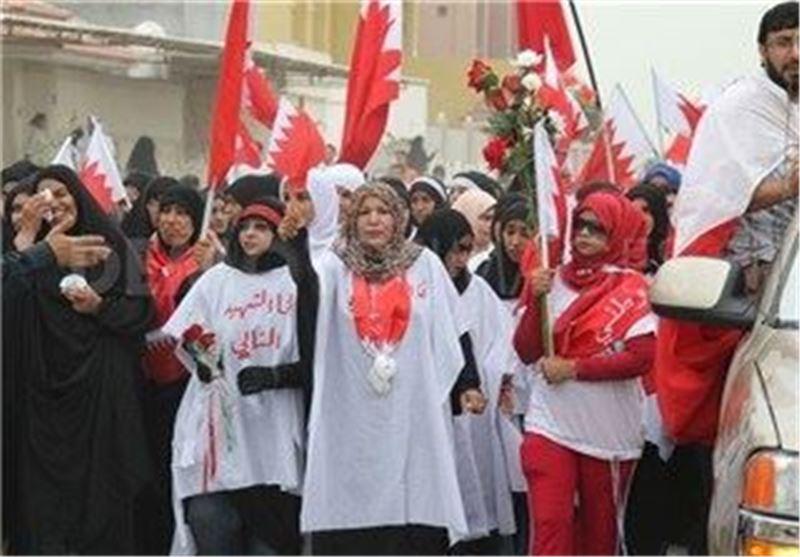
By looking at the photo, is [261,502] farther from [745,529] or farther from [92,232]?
[745,529]

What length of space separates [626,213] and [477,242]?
2356 millimetres

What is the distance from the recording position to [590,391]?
6.53 m

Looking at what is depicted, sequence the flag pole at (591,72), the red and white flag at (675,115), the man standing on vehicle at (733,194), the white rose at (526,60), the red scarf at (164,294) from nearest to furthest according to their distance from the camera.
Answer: the man standing on vehicle at (733,194) < the red scarf at (164,294) < the white rose at (526,60) < the flag pole at (591,72) < the red and white flag at (675,115)

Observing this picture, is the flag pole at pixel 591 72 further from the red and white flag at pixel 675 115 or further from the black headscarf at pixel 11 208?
the black headscarf at pixel 11 208

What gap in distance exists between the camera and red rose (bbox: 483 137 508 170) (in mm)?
7652

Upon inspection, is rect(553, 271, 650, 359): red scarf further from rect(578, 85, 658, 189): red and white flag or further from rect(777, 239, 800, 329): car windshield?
rect(578, 85, 658, 189): red and white flag

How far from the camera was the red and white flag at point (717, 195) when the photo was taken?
557 cm

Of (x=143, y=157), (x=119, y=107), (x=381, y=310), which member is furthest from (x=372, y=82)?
(x=119, y=107)

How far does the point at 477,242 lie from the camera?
8883 mm

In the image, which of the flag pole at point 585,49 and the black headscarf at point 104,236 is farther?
the flag pole at point 585,49

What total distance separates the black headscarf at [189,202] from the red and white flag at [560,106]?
1502mm

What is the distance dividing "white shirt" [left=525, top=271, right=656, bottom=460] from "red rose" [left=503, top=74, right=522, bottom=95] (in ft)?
4.38

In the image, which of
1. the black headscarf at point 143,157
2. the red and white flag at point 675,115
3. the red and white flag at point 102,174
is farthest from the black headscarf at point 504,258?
the black headscarf at point 143,157

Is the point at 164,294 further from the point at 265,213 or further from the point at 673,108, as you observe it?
the point at 673,108
